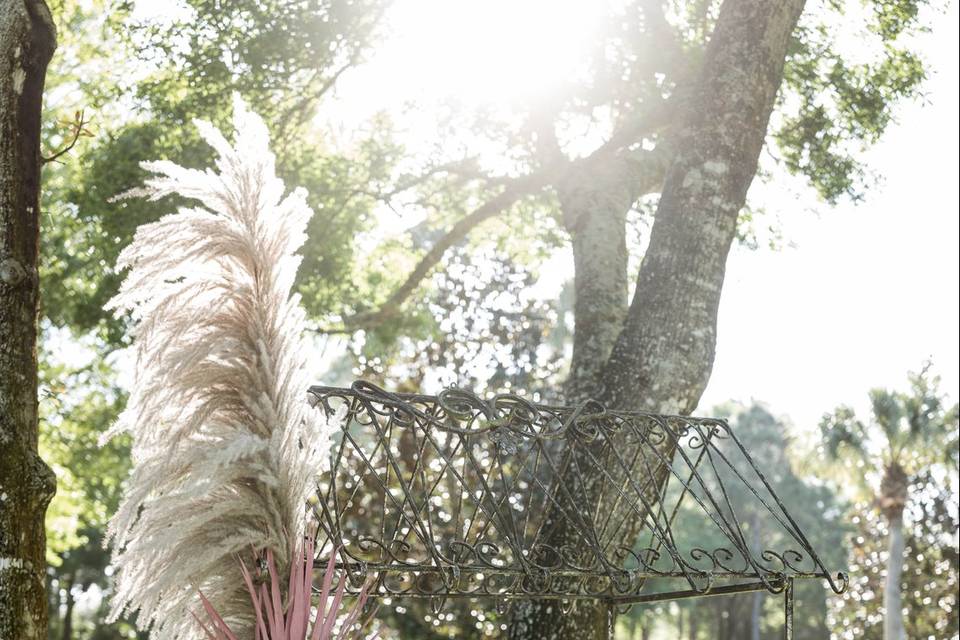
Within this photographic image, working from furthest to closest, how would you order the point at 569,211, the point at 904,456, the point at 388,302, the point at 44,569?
1. the point at 904,456
2. the point at 388,302
3. the point at 569,211
4. the point at 44,569

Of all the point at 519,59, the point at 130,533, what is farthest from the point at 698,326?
the point at 519,59

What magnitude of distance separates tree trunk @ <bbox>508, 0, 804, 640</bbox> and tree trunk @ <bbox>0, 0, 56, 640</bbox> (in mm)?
2917

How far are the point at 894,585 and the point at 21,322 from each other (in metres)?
23.7

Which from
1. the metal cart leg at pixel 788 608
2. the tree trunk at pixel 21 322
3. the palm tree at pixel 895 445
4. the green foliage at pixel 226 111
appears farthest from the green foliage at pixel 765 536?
the tree trunk at pixel 21 322

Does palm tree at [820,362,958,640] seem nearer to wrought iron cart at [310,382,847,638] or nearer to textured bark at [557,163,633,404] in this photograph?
textured bark at [557,163,633,404]

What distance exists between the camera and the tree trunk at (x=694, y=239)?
5.59 metres

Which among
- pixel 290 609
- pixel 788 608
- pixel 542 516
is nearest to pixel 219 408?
pixel 290 609

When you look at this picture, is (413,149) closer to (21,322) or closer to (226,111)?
(226,111)

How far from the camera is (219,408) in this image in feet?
6.97

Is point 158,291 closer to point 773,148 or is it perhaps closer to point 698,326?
point 698,326

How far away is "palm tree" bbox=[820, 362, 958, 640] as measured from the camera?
23.5 m

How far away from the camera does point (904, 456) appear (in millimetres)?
23938

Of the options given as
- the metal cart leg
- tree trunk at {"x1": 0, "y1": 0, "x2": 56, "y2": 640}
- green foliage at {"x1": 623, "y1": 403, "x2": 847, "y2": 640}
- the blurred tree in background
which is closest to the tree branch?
the blurred tree in background

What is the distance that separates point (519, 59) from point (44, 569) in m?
8.17
